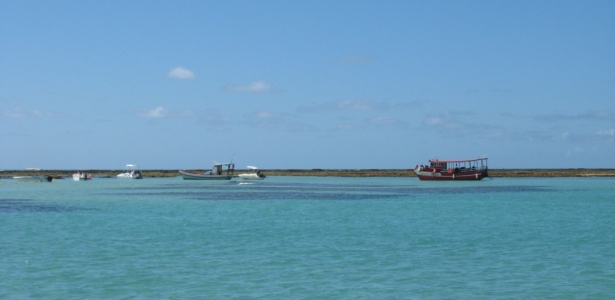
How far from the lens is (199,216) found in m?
41.4

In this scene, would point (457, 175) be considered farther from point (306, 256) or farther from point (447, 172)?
point (306, 256)

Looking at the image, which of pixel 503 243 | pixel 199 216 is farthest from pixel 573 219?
pixel 199 216

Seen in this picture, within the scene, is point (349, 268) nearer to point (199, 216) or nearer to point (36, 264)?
point (36, 264)

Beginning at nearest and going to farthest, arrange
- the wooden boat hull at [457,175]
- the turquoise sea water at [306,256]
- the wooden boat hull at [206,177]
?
the turquoise sea water at [306,256], the wooden boat hull at [457,175], the wooden boat hull at [206,177]

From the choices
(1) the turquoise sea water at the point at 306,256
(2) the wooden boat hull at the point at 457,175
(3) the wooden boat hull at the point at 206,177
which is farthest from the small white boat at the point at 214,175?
(1) the turquoise sea water at the point at 306,256

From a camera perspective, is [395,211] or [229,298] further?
[395,211]

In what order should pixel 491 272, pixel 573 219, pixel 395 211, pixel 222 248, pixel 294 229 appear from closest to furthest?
pixel 491 272 → pixel 222 248 → pixel 294 229 → pixel 573 219 → pixel 395 211

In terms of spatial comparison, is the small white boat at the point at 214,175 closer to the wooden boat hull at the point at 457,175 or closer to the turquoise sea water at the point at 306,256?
the wooden boat hull at the point at 457,175

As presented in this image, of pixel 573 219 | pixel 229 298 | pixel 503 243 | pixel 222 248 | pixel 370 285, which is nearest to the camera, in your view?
pixel 229 298

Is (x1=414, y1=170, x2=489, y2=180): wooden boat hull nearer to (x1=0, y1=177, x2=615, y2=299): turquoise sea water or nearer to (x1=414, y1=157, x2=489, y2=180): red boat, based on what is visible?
(x1=414, y1=157, x2=489, y2=180): red boat

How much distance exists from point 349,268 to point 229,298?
5171 mm

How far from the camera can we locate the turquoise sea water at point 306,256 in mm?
18125

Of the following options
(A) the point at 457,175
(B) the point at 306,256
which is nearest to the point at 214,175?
(A) the point at 457,175

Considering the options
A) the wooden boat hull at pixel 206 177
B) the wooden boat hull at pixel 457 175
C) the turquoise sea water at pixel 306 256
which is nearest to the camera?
the turquoise sea water at pixel 306 256
